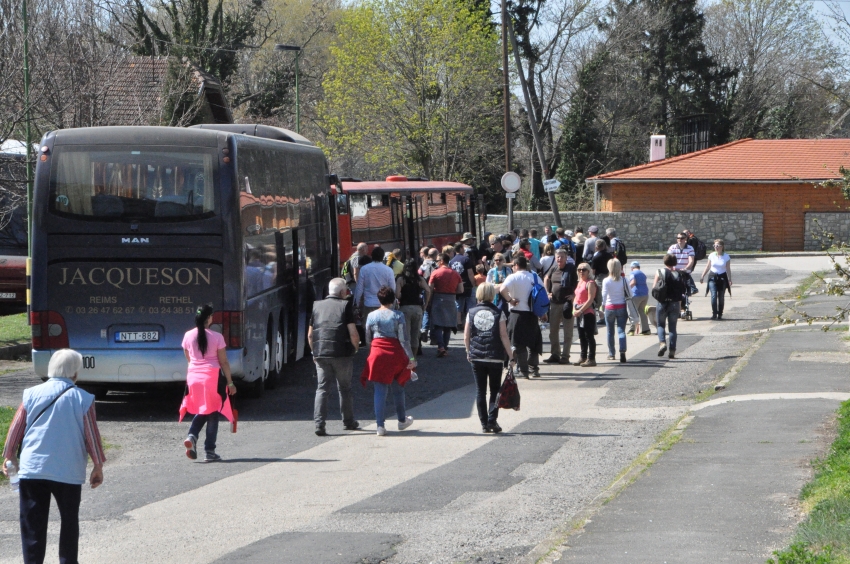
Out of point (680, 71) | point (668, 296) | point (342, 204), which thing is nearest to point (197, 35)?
point (342, 204)

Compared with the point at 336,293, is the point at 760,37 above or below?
above

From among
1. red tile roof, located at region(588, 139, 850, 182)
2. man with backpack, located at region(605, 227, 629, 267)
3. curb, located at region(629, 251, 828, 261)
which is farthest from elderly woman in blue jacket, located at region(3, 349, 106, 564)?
red tile roof, located at region(588, 139, 850, 182)

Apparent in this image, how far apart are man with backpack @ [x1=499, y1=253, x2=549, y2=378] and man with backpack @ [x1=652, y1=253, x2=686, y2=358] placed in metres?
2.43

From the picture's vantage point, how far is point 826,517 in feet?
22.9

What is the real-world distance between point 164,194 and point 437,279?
6445mm

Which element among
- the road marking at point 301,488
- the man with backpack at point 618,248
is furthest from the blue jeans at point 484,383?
the man with backpack at point 618,248

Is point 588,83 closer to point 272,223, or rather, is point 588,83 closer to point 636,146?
point 636,146

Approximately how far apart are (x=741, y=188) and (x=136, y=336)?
41186 mm

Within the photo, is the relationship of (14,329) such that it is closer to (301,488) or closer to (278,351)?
(278,351)

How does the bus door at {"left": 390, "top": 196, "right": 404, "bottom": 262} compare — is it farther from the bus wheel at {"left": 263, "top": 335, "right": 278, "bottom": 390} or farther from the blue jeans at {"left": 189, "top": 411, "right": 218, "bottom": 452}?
the blue jeans at {"left": 189, "top": 411, "right": 218, "bottom": 452}

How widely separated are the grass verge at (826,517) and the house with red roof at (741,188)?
41.2 m

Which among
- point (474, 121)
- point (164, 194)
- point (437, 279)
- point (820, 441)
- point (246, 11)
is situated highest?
point (246, 11)

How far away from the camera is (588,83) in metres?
57.8

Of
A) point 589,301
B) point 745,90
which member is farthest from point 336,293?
point 745,90
